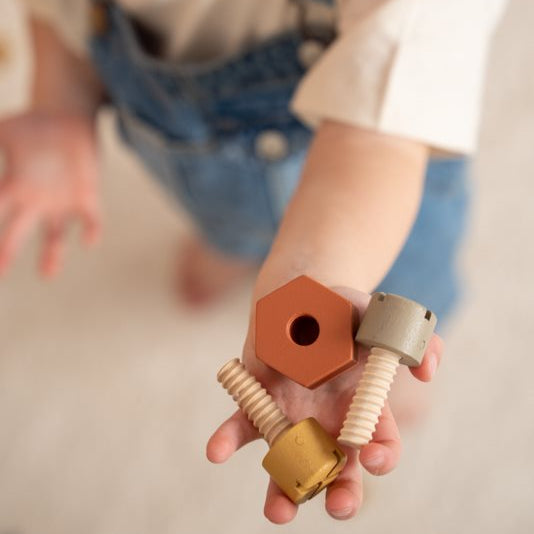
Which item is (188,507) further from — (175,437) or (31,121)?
(31,121)

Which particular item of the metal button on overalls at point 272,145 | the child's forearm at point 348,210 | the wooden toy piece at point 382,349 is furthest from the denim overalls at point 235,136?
the wooden toy piece at point 382,349

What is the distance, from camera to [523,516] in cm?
34

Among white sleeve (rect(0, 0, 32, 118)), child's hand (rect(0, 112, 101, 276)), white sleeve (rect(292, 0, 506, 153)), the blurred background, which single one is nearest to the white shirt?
white sleeve (rect(292, 0, 506, 153))

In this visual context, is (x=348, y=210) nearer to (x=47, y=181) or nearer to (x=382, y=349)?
(x=382, y=349)

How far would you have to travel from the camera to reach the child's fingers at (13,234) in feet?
1.85

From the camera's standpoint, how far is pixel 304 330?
0.27 meters

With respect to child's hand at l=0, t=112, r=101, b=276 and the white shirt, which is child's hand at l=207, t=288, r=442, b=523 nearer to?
the white shirt

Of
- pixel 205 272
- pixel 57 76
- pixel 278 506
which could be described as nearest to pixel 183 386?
pixel 205 272

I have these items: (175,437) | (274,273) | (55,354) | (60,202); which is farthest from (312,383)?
(55,354)

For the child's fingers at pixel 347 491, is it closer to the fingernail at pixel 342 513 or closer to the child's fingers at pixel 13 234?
the fingernail at pixel 342 513

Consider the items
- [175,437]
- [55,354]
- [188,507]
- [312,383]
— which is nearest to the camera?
[312,383]

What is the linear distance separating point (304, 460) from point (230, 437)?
3cm

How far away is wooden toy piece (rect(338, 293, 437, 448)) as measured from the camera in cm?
24

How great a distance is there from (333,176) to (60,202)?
322 mm
